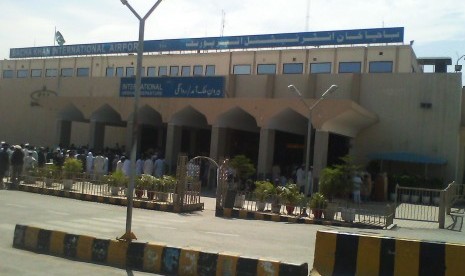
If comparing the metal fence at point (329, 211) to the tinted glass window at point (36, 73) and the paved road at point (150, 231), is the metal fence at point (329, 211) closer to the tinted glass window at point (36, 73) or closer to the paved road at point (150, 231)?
the paved road at point (150, 231)

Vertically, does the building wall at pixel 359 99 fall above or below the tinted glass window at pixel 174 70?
below

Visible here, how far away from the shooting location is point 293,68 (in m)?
37.2

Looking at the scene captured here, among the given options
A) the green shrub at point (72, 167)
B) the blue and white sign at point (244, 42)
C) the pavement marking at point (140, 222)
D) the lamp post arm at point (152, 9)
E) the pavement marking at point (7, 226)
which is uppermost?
the blue and white sign at point (244, 42)

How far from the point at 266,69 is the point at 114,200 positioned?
22100 mm

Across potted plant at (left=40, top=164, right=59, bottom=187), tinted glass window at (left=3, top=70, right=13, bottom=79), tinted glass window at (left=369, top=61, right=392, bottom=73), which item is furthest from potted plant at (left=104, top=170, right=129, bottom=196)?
tinted glass window at (left=3, top=70, right=13, bottom=79)

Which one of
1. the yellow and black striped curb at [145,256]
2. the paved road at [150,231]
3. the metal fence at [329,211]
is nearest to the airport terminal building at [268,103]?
the metal fence at [329,211]

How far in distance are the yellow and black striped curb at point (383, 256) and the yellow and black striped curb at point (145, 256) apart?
40 cm

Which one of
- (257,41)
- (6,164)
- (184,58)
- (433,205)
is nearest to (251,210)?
(433,205)

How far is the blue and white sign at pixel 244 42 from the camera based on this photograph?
34344mm

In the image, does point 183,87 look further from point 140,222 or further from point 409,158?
point 140,222

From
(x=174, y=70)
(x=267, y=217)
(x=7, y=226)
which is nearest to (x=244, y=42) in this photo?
(x=174, y=70)

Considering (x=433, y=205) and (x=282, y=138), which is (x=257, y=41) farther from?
(x=433, y=205)

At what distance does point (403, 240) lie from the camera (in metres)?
6.43

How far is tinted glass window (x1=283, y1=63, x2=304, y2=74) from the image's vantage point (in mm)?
36906
